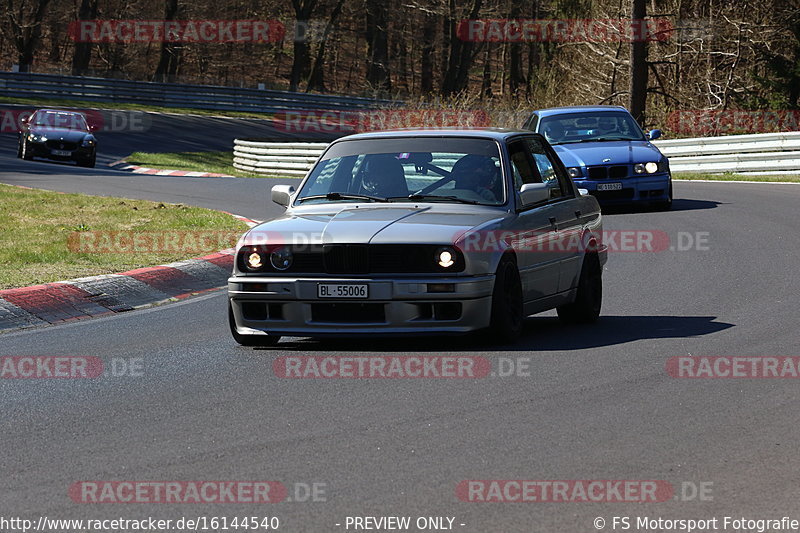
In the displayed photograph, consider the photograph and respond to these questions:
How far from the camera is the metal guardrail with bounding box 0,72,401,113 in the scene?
2024 inches

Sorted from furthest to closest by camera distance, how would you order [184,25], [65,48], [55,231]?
[65,48] → [184,25] → [55,231]

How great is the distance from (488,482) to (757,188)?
2089 centimetres

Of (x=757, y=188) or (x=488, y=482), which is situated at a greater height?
(x=488, y=482)

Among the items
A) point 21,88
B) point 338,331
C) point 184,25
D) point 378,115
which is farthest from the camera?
point 184,25

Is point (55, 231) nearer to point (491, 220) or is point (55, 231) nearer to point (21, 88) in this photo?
point (491, 220)

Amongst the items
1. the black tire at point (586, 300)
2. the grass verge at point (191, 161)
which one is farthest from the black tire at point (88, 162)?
the black tire at point (586, 300)

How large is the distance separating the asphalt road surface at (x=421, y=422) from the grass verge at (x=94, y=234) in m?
2.03

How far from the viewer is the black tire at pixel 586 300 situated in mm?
10320

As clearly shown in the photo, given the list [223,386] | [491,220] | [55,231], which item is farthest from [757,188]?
[223,386]

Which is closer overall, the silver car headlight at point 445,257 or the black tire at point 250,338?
the silver car headlight at point 445,257

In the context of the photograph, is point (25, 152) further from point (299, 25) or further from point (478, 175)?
point (299, 25)

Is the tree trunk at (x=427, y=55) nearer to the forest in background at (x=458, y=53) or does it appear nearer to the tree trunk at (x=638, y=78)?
the forest in background at (x=458, y=53)

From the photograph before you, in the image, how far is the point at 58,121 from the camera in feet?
113

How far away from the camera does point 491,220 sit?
9070 millimetres
